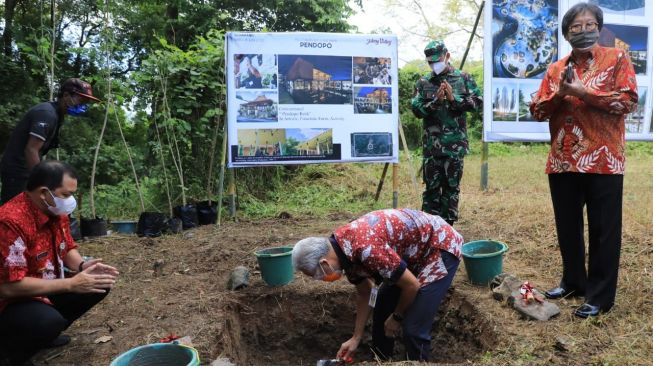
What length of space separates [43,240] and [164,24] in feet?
28.0

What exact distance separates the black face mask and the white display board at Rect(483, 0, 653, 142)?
10.7ft

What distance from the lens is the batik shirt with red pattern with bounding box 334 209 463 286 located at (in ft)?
7.67

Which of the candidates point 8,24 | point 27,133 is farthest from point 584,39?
point 8,24

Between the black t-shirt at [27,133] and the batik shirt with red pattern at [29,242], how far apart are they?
122 cm

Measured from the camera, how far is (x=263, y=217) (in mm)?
6109

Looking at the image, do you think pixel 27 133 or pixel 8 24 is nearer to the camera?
pixel 27 133

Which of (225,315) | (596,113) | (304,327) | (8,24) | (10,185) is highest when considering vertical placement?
(8,24)

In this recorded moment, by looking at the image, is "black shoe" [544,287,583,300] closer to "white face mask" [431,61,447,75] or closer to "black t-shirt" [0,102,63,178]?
"white face mask" [431,61,447,75]

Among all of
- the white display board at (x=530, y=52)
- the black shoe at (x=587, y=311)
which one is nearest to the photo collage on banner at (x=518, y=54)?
the white display board at (x=530, y=52)

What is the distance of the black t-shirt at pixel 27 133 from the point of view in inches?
139

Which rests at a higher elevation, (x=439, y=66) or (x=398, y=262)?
(x=439, y=66)

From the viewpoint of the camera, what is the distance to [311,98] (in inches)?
220

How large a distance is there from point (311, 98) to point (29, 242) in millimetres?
3735

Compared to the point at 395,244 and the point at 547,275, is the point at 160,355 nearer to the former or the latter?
the point at 395,244
